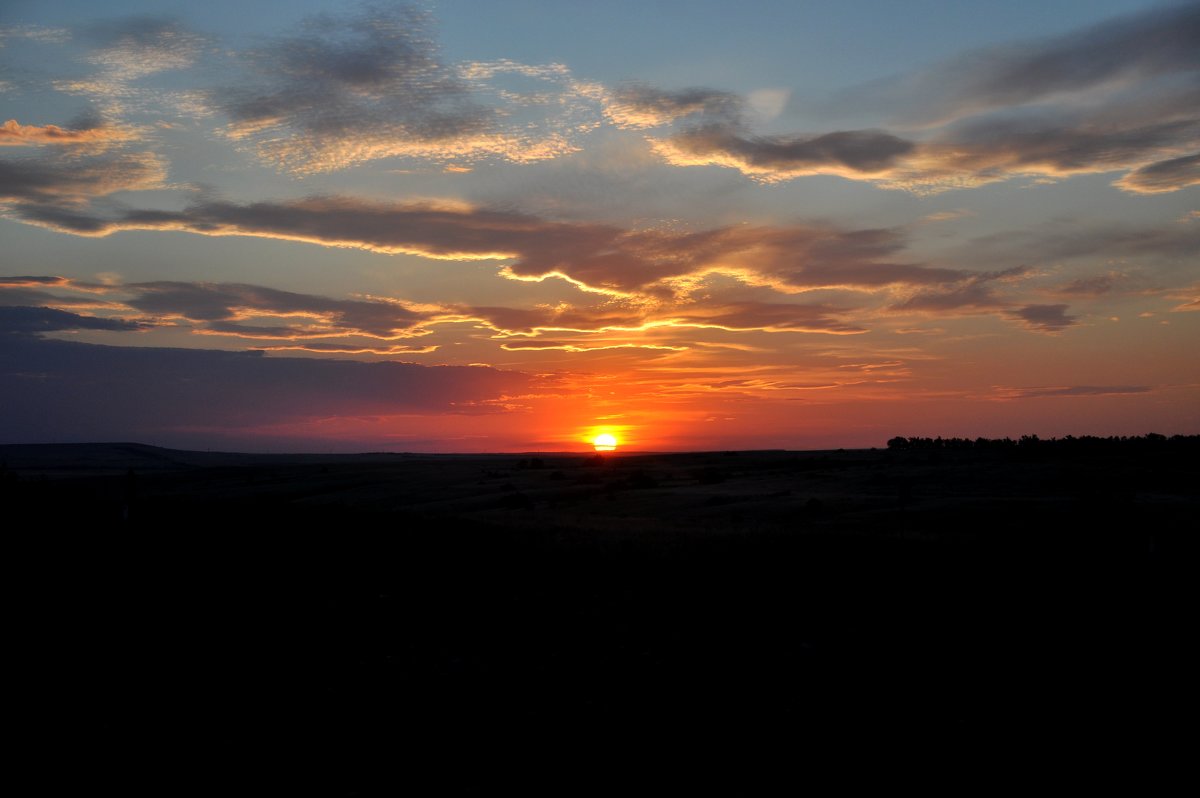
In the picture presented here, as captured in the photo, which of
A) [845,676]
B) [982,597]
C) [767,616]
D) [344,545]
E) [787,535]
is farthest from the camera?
[787,535]

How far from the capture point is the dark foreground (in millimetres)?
8281

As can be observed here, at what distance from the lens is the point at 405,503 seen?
2265 inches

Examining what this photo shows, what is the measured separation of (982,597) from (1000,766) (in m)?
8.69

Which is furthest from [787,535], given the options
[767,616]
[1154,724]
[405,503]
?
[405,503]

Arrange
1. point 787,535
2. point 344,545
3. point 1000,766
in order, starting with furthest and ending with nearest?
point 787,535 → point 344,545 → point 1000,766

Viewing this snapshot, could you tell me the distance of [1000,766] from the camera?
770 centimetres

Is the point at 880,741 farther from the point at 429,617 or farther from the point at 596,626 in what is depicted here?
the point at 429,617

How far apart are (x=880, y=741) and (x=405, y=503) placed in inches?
2026

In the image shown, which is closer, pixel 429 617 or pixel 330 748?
pixel 330 748

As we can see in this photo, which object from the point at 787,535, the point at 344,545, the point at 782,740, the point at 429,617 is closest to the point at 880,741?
the point at 782,740

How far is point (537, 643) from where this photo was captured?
39.6 feet

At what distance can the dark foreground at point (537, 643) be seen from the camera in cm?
828

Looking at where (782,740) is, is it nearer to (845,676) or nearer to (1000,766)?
(1000,766)

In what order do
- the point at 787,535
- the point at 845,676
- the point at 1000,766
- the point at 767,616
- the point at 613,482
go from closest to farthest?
the point at 1000,766, the point at 845,676, the point at 767,616, the point at 787,535, the point at 613,482
